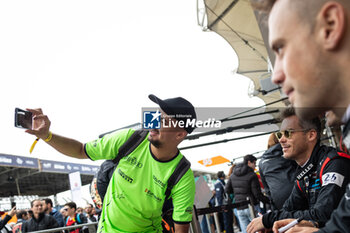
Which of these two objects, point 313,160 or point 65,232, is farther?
point 65,232

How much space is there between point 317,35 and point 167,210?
230cm

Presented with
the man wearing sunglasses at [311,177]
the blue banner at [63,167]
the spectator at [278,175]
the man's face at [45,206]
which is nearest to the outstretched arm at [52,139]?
the man wearing sunglasses at [311,177]

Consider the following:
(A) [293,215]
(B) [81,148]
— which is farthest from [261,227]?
(B) [81,148]

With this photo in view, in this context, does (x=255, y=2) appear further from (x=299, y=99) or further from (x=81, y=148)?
(x=81, y=148)

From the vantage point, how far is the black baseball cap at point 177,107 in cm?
265

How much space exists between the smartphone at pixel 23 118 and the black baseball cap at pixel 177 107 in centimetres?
97

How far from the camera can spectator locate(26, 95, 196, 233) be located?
2.27 meters

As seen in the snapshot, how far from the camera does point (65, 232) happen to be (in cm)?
775

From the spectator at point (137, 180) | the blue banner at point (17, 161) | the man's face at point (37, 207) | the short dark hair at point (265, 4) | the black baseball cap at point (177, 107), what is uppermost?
the short dark hair at point (265, 4)

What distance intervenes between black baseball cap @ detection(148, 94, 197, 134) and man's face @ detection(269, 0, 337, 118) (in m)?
1.83

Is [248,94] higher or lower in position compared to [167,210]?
higher

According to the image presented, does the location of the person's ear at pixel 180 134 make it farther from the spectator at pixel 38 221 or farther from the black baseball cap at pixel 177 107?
the spectator at pixel 38 221

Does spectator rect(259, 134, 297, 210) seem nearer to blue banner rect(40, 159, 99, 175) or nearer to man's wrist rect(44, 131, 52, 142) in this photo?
man's wrist rect(44, 131, 52, 142)

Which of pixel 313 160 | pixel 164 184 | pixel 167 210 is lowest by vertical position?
pixel 167 210
